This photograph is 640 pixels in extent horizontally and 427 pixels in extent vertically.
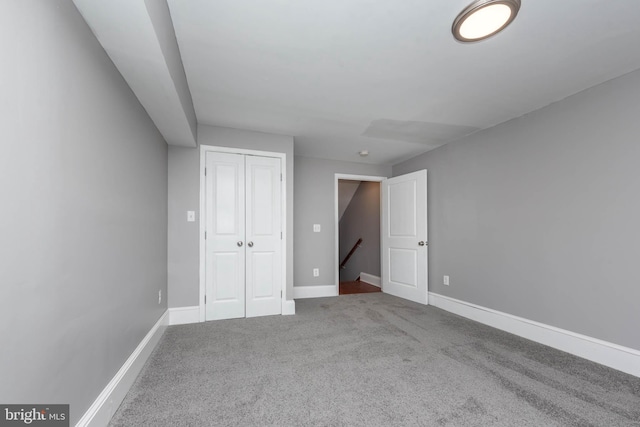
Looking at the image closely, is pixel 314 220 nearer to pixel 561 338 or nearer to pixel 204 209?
pixel 204 209

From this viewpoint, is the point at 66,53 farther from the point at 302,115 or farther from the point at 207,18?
the point at 302,115

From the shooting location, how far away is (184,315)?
312cm

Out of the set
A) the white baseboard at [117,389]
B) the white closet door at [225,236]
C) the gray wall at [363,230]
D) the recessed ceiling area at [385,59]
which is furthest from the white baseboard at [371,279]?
the white baseboard at [117,389]

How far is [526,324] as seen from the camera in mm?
2729

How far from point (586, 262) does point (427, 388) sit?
1819 mm

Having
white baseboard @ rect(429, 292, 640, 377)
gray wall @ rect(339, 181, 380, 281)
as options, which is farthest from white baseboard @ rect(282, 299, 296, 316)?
gray wall @ rect(339, 181, 380, 281)

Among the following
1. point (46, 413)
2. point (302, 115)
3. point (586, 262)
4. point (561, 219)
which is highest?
point (302, 115)

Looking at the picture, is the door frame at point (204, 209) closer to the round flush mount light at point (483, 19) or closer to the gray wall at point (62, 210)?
the gray wall at point (62, 210)

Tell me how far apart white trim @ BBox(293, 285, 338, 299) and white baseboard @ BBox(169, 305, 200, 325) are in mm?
1555

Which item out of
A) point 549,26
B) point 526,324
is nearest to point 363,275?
point 526,324

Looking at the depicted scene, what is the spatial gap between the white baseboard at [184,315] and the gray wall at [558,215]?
3.26m

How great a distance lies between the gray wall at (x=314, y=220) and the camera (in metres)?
4.39

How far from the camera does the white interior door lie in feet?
13.2

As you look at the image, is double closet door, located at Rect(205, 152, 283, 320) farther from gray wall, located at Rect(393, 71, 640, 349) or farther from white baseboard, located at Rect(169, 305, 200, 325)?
gray wall, located at Rect(393, 71, 640, 349)
